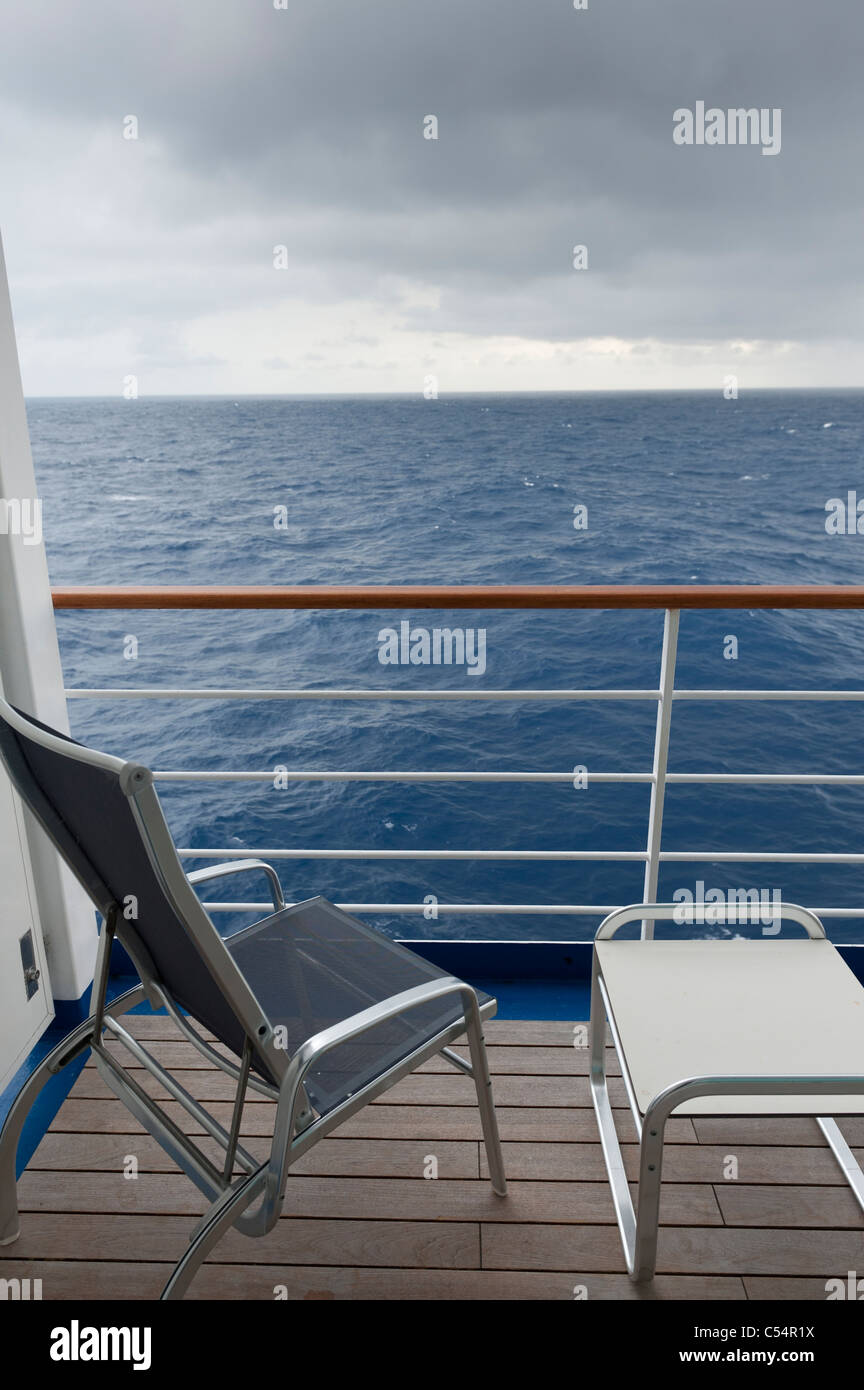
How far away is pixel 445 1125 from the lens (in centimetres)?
173

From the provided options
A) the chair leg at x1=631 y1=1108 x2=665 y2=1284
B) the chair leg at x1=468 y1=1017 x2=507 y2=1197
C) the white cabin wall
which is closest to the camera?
the chair leg at x1=631 y1=1108 x2=665 y2=1284

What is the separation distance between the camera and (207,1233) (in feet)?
3.74

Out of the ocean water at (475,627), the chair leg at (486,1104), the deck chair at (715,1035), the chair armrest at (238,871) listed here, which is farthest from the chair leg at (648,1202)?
the ocean water at (475,627)

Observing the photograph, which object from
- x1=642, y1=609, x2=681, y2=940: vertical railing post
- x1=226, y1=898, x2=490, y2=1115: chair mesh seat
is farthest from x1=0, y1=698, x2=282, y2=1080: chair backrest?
x1=642, y1=609, x2=681, y2=940: vertical railing post

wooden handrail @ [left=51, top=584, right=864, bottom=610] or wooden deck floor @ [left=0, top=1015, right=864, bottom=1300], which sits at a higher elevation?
wooden handrail @ [left=51, top=584, right=864, bottom=610]

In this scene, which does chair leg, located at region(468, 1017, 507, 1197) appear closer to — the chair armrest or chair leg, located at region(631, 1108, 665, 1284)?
chair leg, located at region(631, 1108, 665, 1284)

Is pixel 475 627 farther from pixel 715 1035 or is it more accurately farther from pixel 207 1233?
pixel 207 1233

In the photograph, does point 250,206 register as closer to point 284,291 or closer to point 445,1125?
point 284,291

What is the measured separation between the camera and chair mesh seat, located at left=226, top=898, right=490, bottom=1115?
4.32 feet

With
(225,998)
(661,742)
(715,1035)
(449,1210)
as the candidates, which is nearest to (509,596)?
(661,742)

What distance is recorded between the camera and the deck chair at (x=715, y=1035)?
1.25m

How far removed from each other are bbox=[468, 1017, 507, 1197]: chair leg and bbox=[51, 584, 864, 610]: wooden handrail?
82 centimetres

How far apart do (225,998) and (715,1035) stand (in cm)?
75

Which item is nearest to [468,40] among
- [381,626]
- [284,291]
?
[284,291]
